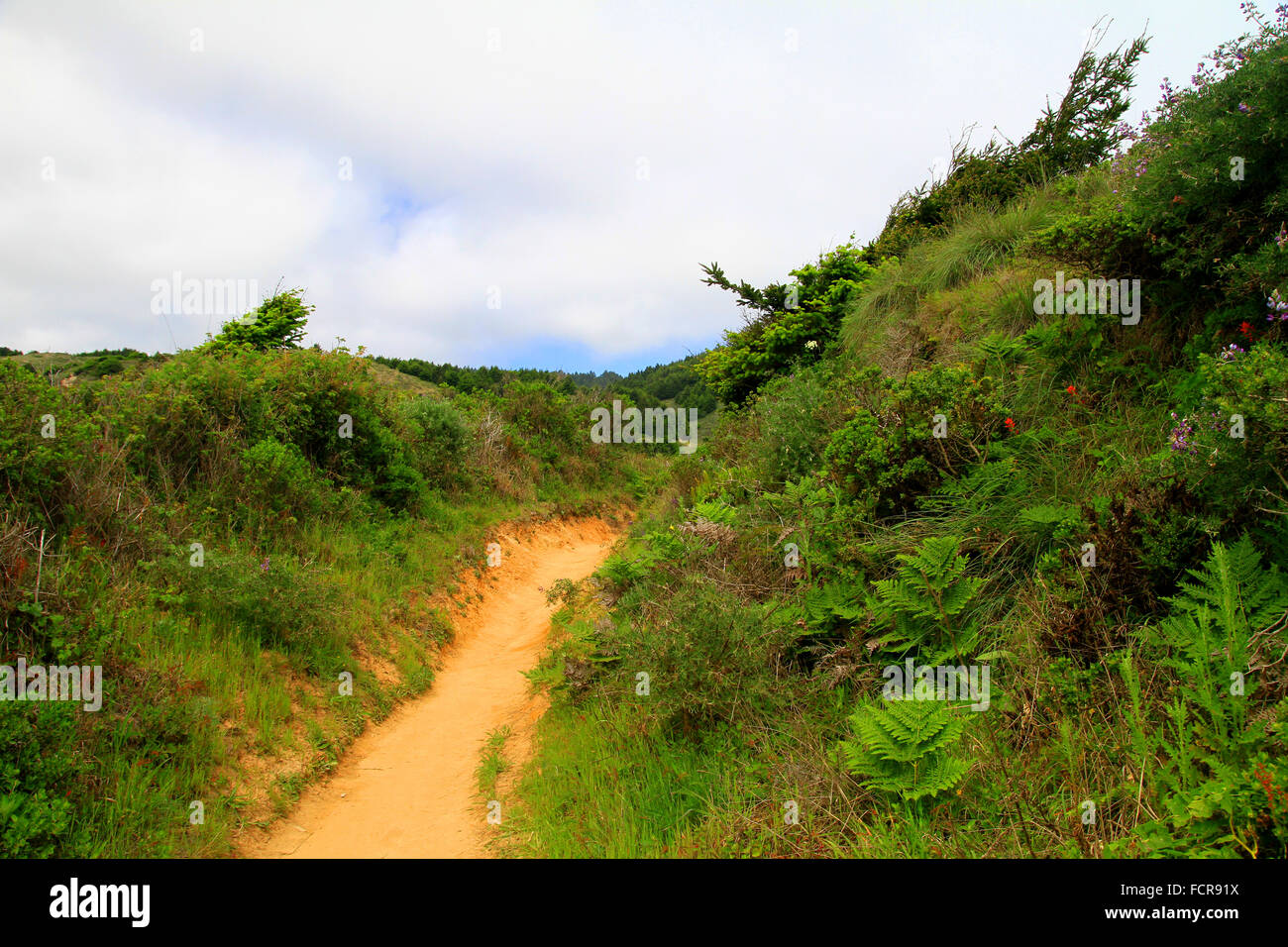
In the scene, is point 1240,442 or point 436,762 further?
point 436,762

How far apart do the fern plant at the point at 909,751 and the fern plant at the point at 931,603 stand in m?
0.85

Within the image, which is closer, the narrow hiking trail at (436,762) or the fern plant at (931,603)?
the fern plant at (931,603)

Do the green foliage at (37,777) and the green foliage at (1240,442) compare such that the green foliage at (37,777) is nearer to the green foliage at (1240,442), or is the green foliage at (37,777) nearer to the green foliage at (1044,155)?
the green foliage at (1240,442)

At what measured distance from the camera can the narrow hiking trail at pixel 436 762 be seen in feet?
16.3

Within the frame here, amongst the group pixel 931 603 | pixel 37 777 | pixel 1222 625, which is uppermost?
pixel 1222 625

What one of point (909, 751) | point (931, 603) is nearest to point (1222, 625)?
point (931, 603)

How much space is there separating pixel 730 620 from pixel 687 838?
1516 millimetres

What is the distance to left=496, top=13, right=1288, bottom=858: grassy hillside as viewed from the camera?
3018 mm

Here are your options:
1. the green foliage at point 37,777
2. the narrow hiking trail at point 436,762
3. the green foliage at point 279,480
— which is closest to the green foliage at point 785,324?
the narrow hiking trail at point 436,762

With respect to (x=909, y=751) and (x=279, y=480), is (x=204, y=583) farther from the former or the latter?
(x=909, y=751)

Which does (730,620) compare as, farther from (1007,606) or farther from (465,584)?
(465,584)

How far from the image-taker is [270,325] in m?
16.7

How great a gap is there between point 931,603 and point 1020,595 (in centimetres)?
57
